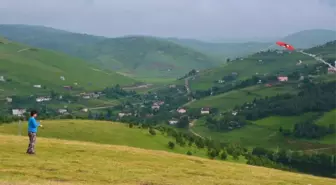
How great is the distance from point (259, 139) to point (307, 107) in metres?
37.3

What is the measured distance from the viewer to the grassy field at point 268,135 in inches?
5768

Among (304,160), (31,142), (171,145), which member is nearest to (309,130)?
(304,160)

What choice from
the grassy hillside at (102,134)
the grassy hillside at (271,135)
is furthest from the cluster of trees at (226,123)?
the grassy hillside at (102,134)

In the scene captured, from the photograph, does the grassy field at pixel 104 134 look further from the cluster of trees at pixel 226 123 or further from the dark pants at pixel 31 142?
the cluster of trees at pixel 226 123

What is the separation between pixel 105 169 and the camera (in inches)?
1184

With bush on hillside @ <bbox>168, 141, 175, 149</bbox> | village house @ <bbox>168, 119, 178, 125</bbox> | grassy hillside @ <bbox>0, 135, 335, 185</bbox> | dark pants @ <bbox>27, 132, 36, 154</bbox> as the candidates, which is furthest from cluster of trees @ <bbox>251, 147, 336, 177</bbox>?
dark pants @ <bbox>27, 132, 36, 154</bbox>

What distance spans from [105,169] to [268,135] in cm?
13286

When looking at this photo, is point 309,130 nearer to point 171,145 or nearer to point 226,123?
point 226,123

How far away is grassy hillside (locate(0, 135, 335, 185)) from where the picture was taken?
26.1 meters

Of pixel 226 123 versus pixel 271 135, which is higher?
pixel 226 123

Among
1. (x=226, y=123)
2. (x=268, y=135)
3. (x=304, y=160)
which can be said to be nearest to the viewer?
(x=304, y=160)

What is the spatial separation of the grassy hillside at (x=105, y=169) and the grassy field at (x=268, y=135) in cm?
11297

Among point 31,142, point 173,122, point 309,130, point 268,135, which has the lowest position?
point 173,122

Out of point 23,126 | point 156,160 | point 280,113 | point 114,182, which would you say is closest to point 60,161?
point 114,182
